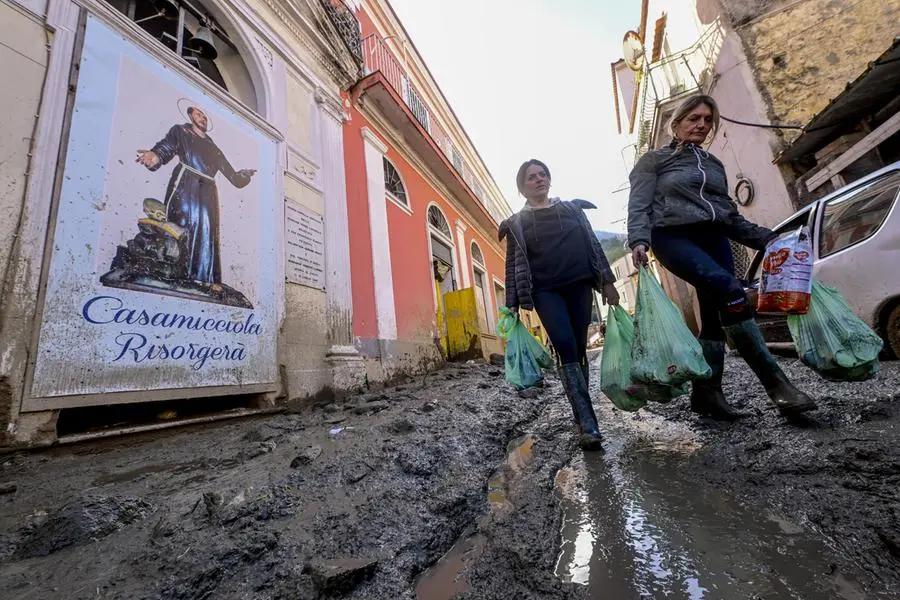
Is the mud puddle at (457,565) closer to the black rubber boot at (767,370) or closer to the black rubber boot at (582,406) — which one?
the black rubber boot at (582,406)

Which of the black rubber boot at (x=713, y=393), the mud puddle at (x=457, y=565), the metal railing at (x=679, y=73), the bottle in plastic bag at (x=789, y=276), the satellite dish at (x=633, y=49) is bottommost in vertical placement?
the mud puddle at (x=457, y=565)

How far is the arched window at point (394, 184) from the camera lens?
296 inches

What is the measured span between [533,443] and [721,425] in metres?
0.94

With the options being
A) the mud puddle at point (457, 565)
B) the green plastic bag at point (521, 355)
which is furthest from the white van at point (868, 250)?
the mud puddle at point (457, 565)

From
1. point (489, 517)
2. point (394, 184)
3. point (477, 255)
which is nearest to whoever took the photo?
point (489, 517)

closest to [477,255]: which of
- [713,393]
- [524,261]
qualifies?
[524,261]

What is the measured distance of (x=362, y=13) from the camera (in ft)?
26.8

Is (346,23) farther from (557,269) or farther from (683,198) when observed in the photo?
(683,198)

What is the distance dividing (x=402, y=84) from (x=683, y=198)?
9592 millimetres

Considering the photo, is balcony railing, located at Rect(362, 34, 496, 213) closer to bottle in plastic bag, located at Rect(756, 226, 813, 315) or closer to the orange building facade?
the orange building facade

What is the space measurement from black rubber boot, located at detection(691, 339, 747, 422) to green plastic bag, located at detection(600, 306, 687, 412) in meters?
0.43

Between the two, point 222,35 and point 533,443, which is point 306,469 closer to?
point 533,443

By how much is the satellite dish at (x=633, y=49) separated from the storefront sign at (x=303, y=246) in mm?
13889

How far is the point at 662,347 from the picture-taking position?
5.53 ft
